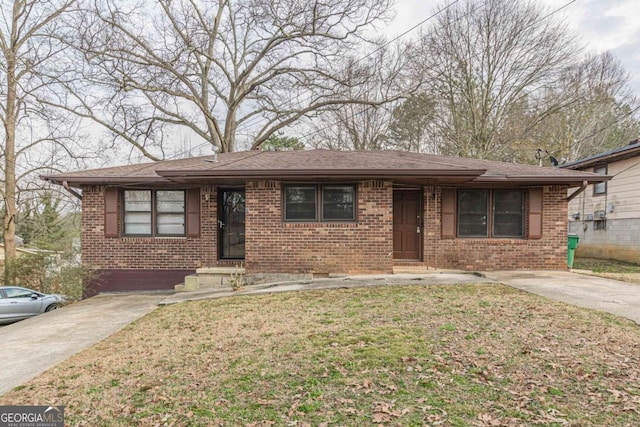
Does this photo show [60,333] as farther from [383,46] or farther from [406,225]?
[383,46]

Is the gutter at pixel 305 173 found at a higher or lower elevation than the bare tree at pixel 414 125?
lower

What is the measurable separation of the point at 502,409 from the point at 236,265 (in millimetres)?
7290

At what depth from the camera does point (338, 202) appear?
28.8 feet

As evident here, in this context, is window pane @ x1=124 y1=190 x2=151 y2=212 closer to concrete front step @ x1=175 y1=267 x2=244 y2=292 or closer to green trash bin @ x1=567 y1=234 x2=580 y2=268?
concrete front step @ x1=175 y1=267 x2=244 y2=292

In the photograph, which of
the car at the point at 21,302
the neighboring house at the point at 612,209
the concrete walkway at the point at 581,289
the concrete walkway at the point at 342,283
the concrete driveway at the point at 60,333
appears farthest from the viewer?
the neighboring house at the point at 612,209

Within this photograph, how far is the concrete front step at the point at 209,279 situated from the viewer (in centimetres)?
884

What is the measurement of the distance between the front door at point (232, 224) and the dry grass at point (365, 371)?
165 inches

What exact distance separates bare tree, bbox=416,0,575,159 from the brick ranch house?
10.2 meters

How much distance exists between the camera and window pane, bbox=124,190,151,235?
9859mm

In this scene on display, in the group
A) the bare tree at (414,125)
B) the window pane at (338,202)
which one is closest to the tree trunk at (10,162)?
the window pane at (338,202)

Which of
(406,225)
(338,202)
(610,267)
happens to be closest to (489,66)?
(610,267)

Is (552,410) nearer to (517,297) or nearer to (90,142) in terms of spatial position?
(517,297)

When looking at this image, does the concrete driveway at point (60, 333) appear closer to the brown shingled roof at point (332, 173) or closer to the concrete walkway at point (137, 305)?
the concrete walkway at point (137, 305)

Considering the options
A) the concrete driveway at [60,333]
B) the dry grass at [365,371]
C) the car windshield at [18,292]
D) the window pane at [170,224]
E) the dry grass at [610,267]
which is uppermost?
the window pane at [170,224]
